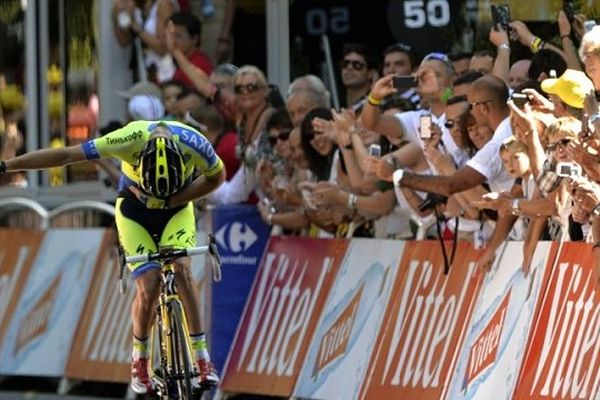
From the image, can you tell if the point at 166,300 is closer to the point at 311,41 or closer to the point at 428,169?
the point at 428,169

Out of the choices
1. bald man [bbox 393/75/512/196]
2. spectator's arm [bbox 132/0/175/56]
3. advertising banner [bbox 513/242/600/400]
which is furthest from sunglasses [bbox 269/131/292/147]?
advertising banner [bbox 513/242/600/400]

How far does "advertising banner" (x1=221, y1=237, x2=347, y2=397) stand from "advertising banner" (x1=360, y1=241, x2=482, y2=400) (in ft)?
3.71

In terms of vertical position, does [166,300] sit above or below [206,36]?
below

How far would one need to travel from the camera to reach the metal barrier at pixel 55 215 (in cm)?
1764

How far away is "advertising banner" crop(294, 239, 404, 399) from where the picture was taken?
546 inches

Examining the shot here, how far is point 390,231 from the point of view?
14117mm

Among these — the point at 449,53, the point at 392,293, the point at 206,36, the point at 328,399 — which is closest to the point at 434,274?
the point at 392,293

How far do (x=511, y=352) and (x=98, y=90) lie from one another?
8.75 m

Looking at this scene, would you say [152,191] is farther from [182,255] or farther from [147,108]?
[147,108]

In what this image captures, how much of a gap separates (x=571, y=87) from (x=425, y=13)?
484 cm

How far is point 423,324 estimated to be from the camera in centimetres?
1323

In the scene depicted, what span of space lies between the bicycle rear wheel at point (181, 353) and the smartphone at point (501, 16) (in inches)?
107

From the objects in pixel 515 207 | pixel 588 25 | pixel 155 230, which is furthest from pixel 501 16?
pixel 155 230

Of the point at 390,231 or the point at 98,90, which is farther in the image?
the point at 98,90
